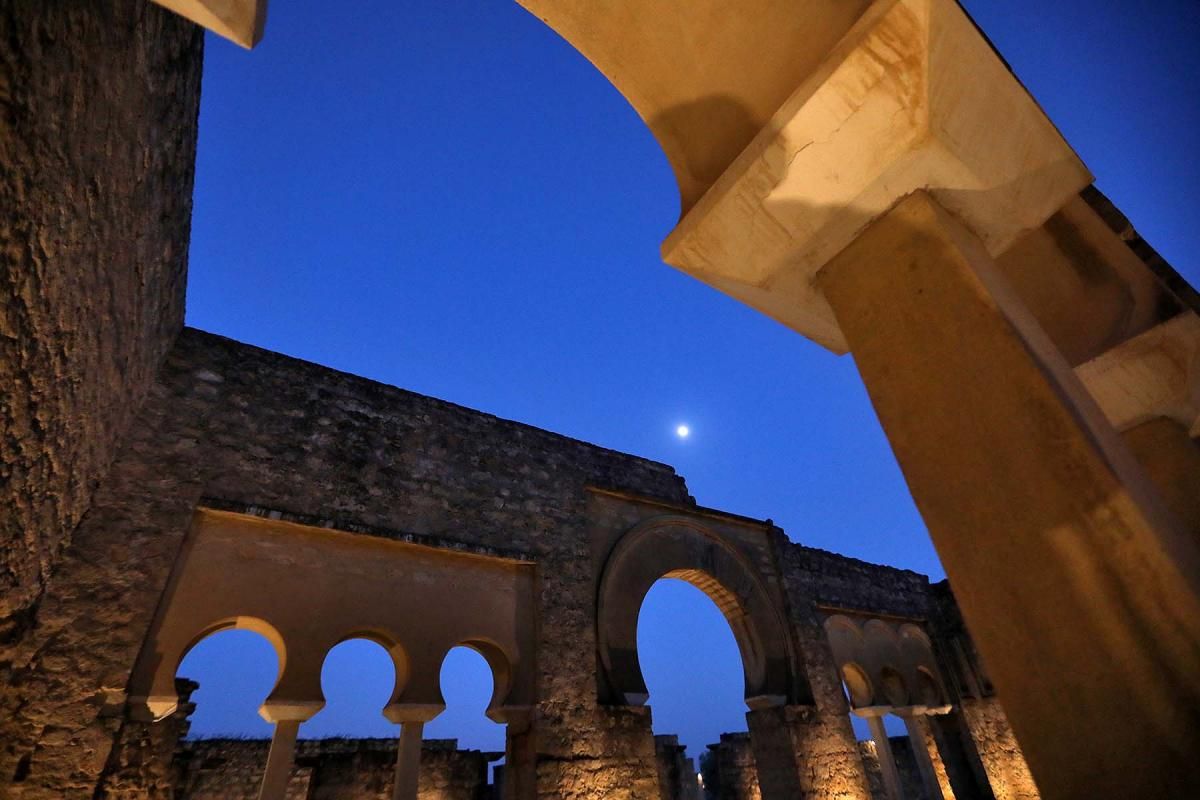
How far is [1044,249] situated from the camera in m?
2.40

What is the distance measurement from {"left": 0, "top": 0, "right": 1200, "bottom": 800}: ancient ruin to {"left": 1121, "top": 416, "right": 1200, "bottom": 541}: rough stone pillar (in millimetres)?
18

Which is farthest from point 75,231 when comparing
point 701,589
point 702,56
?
point 701,589

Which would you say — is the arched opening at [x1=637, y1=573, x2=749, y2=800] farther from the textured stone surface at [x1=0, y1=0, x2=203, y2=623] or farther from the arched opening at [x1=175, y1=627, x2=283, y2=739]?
the textured stone surface at [x1=0, y1=0, x2=203, y2=623]

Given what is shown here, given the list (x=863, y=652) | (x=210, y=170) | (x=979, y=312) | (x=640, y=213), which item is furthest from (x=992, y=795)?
(x=210, y=170)

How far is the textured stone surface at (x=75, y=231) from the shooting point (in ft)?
6.52

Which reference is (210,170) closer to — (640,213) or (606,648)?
(640,213)

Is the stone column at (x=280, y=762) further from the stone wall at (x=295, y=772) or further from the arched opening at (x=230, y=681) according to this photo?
the arched opening at (x=230, y=681)

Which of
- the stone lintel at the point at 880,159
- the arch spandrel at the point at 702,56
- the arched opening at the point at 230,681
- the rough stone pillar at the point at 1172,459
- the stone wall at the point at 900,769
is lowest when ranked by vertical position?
the stone wall at the point at 900,769

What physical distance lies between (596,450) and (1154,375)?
6.02 meters

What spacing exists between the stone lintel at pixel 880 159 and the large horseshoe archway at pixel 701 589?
210 inches

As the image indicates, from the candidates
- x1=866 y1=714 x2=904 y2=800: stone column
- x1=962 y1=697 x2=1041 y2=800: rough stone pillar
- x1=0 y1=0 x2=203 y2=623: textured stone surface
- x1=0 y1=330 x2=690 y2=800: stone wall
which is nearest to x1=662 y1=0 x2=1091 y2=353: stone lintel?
x1=0 y1=0 x2=203 y2=623: textured stone surface

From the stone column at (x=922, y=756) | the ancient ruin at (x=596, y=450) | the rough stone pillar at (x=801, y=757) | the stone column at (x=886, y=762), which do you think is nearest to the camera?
the ancient ruin at (x=596, y=450)

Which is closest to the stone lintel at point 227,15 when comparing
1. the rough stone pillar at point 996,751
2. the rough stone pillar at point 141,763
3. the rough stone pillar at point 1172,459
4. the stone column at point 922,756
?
the rough stone pillar at point 1172,459

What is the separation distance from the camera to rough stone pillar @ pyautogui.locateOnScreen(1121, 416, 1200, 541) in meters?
2.23
